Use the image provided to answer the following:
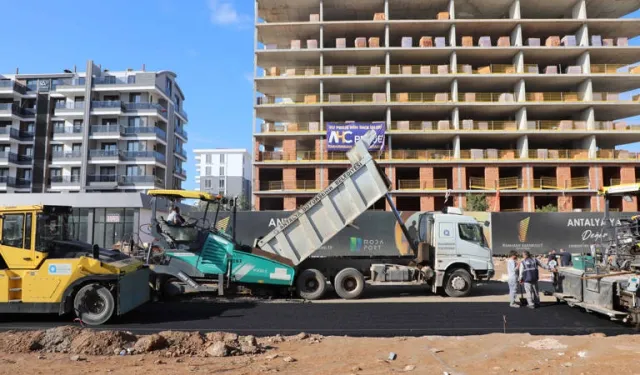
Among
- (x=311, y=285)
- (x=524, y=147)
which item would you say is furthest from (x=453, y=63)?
(x=311, y=285)

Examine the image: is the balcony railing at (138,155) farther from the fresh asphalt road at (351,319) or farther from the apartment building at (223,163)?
the apartment building at (223,163)

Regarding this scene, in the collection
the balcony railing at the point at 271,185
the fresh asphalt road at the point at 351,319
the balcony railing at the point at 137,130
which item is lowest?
the fresh asphalt road at the point at 351,319

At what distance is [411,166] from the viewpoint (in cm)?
4444

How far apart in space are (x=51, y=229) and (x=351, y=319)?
715 centimetres

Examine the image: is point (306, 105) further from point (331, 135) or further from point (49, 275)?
point (49, 275)

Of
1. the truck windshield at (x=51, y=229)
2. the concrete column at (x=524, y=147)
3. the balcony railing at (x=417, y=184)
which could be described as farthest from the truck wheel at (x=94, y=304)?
the concrete column at (x=524, y=147)

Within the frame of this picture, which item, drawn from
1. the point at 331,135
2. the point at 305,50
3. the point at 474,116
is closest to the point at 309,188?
the point at 331,135

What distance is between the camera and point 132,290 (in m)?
10.4

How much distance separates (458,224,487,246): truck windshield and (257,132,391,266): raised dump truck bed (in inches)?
112

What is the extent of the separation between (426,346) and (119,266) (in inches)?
268

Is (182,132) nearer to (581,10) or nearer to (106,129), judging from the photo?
(106,129)

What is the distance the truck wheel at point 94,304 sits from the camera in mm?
9695

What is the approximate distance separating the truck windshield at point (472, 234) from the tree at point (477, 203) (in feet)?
89.0

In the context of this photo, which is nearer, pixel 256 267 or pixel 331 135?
pixel 256 267
